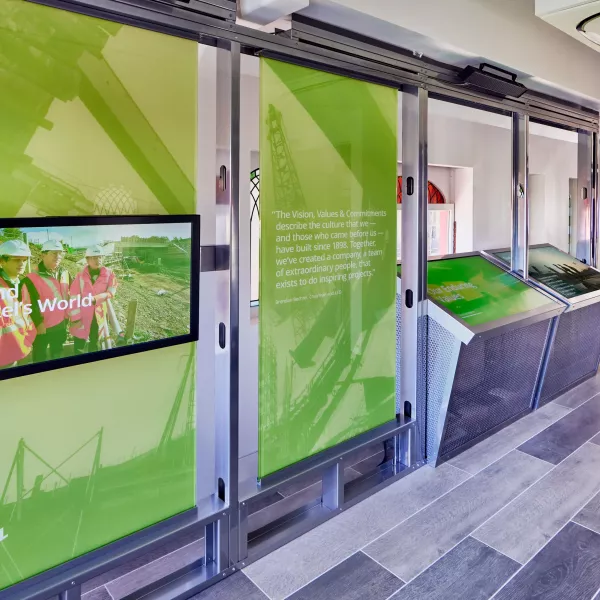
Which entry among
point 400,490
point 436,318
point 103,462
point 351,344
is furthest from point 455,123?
point 103,462

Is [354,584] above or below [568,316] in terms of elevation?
below

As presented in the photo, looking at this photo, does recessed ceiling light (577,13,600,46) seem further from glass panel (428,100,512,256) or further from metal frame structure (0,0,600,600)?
glass panel (428,100,512,256)

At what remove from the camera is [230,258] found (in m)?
2.35

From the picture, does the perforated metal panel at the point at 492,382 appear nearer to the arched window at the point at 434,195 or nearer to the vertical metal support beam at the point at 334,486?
the vertical metal support beam at the point at 334,486

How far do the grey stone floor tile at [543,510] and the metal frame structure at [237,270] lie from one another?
66 cm

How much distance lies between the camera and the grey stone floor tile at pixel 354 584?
2.23 m

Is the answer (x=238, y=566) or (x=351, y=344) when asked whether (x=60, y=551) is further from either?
(x=351, y=344)

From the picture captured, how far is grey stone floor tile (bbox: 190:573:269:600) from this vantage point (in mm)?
2232

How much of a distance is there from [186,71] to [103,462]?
5.36ft

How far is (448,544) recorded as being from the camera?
257 centimetres

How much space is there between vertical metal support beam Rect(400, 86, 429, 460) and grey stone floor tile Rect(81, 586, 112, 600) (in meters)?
1.93

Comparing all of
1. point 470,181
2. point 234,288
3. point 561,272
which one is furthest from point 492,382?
point 470,181

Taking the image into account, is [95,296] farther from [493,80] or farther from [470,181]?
[470,181]

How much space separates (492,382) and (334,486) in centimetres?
139
